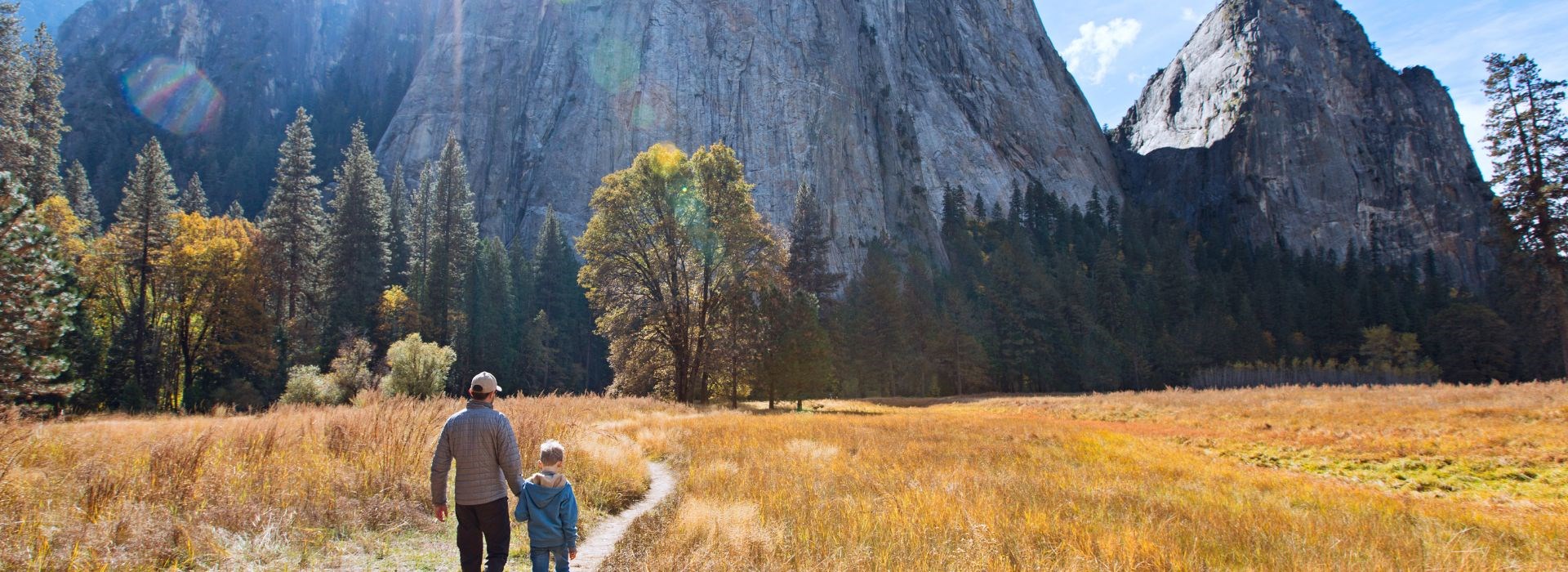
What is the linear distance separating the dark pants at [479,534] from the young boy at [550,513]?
→ 256 millimetres

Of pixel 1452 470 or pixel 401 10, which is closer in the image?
pixel 1452 470

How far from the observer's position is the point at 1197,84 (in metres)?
159

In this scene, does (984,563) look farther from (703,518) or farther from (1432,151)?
(1432,151)

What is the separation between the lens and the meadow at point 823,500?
18.8 ft

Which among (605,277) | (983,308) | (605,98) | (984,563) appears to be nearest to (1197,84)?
(983,308)

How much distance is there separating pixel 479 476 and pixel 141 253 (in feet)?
148

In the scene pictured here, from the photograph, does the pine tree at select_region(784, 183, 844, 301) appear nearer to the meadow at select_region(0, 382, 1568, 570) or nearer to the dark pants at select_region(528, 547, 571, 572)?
the meadow at select_region(0, 382, 1568, 570)

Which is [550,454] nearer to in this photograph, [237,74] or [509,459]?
[509,459]

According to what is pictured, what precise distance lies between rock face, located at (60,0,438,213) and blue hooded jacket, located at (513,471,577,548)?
128 metres

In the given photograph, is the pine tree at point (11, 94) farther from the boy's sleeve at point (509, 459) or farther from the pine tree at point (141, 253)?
the boy's sleeve at point (509, 459)

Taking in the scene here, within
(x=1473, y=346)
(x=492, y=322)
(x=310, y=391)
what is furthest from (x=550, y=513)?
(x=1473, y=346)

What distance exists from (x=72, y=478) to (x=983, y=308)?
7902cm

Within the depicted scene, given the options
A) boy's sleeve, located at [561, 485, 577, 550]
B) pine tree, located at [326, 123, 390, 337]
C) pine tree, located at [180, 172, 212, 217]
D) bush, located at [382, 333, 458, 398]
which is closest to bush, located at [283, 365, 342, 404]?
bush, located at [382, 333, 458, 398]

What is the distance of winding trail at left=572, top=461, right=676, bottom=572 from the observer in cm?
643
